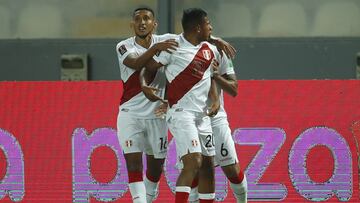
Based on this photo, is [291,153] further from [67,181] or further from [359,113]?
[67,181]

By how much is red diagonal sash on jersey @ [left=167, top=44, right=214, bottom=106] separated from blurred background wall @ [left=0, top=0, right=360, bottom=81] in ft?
11.7

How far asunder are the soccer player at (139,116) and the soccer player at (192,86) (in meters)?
0.30

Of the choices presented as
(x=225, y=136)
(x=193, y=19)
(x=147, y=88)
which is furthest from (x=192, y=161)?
(x=193, y=19)

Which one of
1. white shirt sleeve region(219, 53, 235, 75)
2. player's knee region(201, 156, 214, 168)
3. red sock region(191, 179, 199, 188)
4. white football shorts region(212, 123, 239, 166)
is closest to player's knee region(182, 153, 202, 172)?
player's knee region(201, 156, 214, 168)

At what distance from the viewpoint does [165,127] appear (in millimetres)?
7863

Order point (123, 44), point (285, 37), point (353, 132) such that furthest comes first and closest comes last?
point (285, 37) < point (353, 132) < point (123, 44)

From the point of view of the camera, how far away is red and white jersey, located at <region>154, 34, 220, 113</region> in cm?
729

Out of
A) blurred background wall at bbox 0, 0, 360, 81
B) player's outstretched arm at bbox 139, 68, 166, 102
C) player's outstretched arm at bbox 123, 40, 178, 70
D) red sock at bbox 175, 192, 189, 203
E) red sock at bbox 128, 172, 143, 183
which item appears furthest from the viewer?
blurred background wall at bbox 0, 0, 360, 81

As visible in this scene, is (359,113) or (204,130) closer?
(204,130)

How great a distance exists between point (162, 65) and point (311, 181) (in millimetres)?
2190

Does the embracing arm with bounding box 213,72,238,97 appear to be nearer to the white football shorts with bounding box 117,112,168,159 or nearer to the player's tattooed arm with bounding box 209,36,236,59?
the player's tattooed arm with bounding box 209,36,236,59

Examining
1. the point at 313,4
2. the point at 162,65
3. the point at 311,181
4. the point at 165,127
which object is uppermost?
the point at 313,4

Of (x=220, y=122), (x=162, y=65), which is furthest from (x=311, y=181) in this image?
(x=162, y=65)

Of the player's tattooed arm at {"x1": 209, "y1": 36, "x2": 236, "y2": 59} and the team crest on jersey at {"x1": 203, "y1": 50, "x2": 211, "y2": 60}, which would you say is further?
the player's tattooed arm at {"x1": 209, "y1": 36, "x2": 236, "y2": 59}
